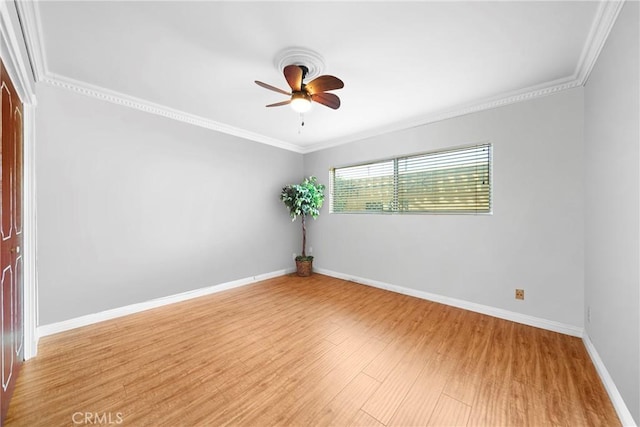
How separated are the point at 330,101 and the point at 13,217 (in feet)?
8.64

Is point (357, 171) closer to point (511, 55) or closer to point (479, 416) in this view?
point (511, 55)

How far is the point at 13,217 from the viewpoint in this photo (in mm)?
1704

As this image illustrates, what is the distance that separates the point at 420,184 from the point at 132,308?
13.2 ft

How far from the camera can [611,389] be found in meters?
1.52

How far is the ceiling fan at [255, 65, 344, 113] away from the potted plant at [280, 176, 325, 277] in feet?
6.64

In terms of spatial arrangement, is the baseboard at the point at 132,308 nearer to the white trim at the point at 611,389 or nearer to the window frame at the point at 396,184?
the window frame at the point at 396,184

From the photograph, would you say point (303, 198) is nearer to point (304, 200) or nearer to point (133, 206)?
point (304, 200)

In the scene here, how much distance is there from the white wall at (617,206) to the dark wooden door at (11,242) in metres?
3.58

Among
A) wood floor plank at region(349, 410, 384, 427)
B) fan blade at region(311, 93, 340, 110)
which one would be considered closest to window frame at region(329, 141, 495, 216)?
fan blade at region(311, 93, 340, 110)

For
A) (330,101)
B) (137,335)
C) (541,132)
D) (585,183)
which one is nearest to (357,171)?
(330,101)

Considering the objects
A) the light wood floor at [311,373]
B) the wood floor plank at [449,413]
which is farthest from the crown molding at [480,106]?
the wood floor plank at [449,413]

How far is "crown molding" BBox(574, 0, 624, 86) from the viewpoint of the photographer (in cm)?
147

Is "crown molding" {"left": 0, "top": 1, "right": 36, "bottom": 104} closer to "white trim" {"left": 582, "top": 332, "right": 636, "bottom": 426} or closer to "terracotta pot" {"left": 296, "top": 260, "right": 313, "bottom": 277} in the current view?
"terracotta pot" {"left": 296, "top": 260, "right": 313, "bottom": 277}

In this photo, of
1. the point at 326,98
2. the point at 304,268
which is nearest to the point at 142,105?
the point at 326,98
